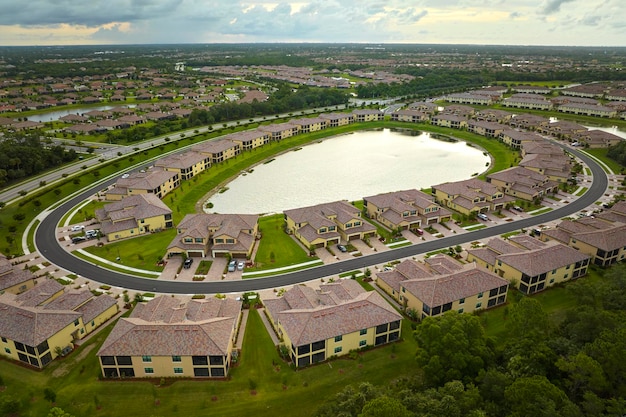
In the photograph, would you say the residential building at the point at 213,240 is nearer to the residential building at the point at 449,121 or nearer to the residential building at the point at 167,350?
the residential building at the point at 167,350

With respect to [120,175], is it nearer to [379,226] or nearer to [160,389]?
[379,226]

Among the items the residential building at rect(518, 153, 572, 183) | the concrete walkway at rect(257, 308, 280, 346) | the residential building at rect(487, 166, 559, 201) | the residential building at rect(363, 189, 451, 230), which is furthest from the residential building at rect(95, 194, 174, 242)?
the residential building at rect(518, 153, 572, 183)

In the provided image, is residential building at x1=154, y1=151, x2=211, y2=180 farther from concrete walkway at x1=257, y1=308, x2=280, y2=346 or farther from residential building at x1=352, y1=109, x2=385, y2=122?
residential building at x1=352, y1=109, x2=385, y2=122

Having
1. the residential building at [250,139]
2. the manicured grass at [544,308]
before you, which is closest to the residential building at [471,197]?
the manicured grass at [544,308]

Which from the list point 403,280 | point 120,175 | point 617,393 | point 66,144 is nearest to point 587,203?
point 403,280

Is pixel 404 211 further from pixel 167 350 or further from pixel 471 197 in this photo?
pixel 167 350

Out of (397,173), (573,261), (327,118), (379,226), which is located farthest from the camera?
(327,118)
